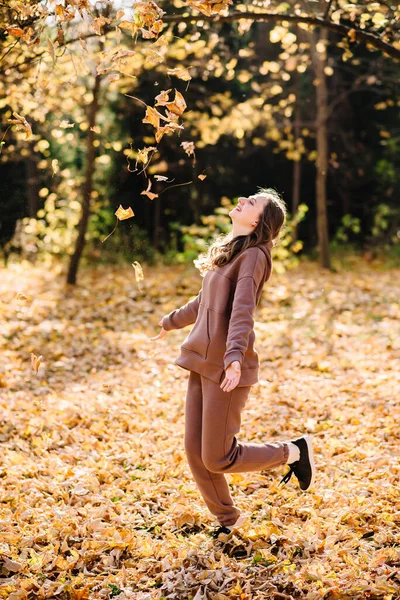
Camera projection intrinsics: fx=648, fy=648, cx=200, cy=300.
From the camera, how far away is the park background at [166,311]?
3.28 metres

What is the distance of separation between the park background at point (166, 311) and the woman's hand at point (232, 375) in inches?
37.5

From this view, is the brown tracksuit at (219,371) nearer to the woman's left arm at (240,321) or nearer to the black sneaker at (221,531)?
the woman's left arm at (240,321)

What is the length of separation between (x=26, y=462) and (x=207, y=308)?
6.64ft

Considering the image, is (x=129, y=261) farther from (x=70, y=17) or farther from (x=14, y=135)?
(x=70, y=17)

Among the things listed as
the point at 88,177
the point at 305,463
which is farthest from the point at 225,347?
the point at 88,177

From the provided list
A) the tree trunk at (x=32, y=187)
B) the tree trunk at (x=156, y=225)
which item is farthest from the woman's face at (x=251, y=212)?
the tree trunk at (x=156, y=225)

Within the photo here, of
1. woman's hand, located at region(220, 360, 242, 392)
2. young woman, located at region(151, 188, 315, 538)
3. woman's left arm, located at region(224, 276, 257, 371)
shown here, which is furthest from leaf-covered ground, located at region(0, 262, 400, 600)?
woman's left arm, located at region(224, 276, 257, 371)

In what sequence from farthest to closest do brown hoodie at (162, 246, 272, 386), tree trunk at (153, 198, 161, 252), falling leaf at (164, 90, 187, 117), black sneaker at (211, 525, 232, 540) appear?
tree trunk at (153, 198, 161, 252), black sneaker at (211, 525, 232, 540), falling leaf at (164, 90, 187, 117), brown hoodie at (162, 246, 272, 386)

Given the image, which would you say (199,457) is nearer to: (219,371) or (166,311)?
(219,371)

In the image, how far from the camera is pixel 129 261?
12508 mm

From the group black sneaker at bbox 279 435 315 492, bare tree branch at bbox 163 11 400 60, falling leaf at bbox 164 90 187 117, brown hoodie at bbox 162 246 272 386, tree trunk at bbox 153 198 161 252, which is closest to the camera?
brown hoodie at bbox 162 246 272 386

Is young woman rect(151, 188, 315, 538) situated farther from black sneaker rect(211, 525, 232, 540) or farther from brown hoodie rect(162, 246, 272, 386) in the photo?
black sneaker rect(211, 525, 232, 540)

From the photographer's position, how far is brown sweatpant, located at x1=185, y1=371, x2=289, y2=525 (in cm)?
319

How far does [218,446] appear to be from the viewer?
3205 mm
